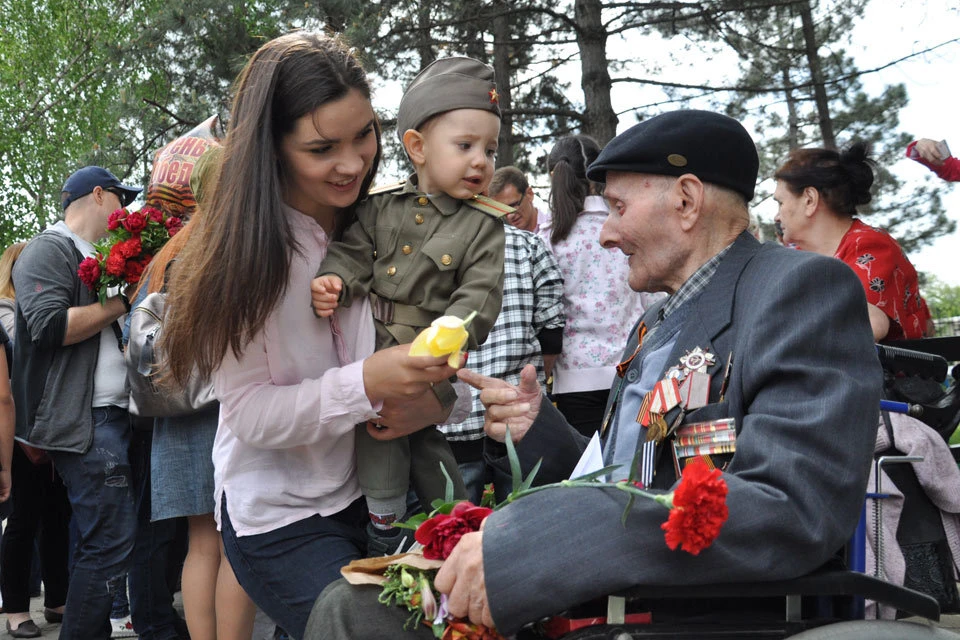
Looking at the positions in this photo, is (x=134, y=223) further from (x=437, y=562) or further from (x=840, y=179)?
(x=840, y=179)

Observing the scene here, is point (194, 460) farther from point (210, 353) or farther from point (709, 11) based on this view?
point (709, 11)

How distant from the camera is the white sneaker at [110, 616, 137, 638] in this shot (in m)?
5.25

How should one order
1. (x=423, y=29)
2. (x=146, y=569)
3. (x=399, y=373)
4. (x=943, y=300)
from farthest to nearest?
(x=943, y=300), (x=423, y=29), (x=146, y=569), (x=399, y=373)

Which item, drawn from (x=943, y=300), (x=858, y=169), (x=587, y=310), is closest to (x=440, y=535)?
(x=587, y=310)

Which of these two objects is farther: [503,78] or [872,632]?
[503,78]

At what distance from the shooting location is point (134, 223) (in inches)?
161

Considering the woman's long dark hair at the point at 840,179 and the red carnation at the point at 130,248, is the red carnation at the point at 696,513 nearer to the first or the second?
the woman's long dark hair at the point at 840,179

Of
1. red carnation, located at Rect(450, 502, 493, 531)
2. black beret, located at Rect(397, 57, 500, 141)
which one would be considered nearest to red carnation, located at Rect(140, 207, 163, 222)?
black beret, located at Rect(397, 57, 500, 141)

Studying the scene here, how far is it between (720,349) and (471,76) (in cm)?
118

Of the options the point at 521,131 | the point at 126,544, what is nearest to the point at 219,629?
the point at 126,544

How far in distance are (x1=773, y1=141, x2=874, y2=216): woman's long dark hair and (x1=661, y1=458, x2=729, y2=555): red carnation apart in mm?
3041

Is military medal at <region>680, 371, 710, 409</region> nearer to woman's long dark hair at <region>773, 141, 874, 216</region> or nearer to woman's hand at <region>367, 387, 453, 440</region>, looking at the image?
woman's hand at <region>367, 387, 453, 440</region>

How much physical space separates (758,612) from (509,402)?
788mm

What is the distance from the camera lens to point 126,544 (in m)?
4.20
